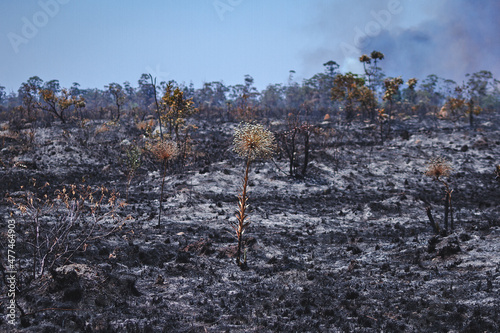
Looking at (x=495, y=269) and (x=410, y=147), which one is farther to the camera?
(x=410, y=147)

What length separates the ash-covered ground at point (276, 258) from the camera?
217 inches

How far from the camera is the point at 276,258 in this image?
8750mm

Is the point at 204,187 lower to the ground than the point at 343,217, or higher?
higher

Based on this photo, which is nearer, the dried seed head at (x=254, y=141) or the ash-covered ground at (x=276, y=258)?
the ash-covered ground at (x=276, y=258)

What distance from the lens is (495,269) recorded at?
6.77m

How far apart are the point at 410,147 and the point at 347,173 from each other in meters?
9.19

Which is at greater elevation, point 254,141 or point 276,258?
point 254,141

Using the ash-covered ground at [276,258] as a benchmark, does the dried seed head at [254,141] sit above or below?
above

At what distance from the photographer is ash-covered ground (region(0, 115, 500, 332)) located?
5508mm

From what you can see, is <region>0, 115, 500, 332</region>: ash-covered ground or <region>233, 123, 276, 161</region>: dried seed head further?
<region>233, 123, 276, 161</region>: dried seed head

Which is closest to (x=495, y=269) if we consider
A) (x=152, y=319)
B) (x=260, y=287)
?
(x=260, y=287)

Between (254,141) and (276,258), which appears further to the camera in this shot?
(276,258)

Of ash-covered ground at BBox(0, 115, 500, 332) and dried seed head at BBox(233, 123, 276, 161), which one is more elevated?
dried seed head at BBox(233, 123, 276, 161)

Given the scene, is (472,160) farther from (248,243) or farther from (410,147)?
(248,243)
